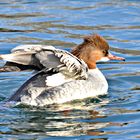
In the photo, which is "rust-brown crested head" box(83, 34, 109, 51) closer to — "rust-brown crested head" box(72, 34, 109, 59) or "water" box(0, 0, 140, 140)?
"rust-brown crested head" box(72, 34, 109, 59)

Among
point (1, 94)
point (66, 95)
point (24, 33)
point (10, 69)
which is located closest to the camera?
point (10, 69)

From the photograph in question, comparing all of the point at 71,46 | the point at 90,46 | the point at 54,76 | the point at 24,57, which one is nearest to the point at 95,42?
the point at 90,46

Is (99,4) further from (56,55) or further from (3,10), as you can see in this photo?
(56,55)

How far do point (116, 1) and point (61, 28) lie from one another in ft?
9.37

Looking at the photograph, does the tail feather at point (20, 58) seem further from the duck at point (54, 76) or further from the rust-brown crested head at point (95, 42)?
the rust-brown crested head at point (95, 42)

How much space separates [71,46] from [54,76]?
4.25m

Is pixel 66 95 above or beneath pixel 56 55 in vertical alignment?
beneath

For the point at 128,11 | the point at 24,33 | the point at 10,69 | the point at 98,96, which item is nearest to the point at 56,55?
the point at 10,69

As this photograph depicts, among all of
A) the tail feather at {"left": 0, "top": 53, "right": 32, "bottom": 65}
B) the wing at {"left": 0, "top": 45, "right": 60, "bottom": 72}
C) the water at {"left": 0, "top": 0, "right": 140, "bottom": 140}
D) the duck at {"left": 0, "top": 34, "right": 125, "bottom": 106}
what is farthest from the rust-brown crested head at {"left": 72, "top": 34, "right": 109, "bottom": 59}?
the tail feather at {"left": 0, "top": 53, "right": 32, "bottom": 65}

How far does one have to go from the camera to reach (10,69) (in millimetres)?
9547

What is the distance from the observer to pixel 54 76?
397 inches

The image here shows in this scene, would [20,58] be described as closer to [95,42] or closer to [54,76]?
[54,76]

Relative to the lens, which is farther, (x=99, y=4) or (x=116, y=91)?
(x=99, y=4)

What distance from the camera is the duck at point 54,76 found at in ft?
31.4
